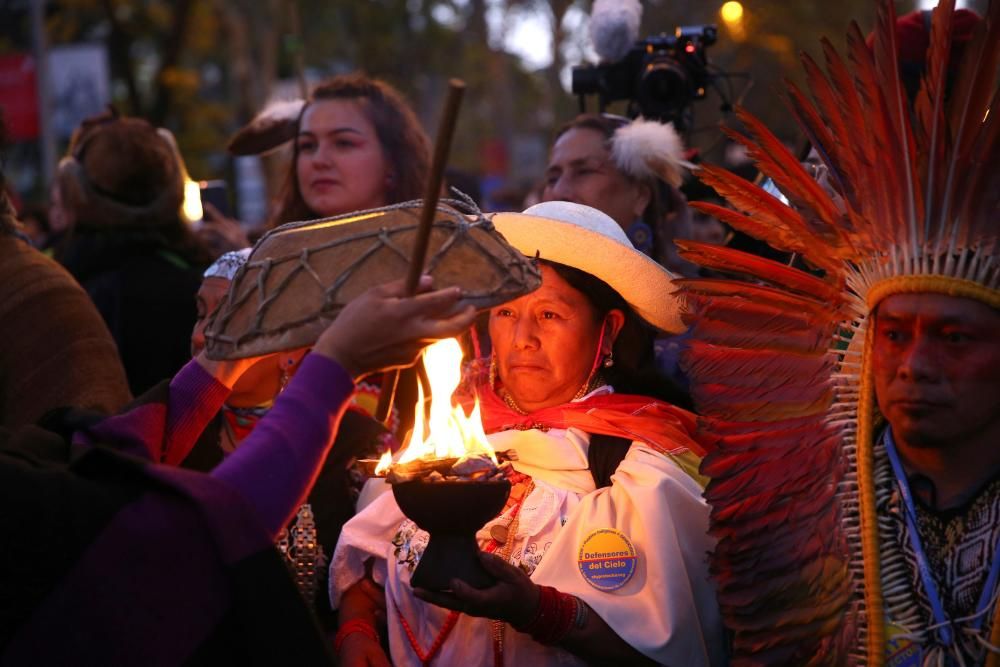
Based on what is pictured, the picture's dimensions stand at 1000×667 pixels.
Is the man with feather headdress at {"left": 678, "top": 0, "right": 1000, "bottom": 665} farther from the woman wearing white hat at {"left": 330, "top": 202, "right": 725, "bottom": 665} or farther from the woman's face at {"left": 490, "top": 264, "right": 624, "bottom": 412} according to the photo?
the woman's face at {"left": 490, "top": 264, "right": 624, "bottom": 412}

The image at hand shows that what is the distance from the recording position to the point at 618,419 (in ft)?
10.2

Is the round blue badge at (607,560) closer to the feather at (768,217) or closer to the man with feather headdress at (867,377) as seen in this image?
the man with feather headdress at (867,377)

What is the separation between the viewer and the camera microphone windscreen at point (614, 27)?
4.84 meters

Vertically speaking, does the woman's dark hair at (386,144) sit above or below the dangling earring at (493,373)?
above

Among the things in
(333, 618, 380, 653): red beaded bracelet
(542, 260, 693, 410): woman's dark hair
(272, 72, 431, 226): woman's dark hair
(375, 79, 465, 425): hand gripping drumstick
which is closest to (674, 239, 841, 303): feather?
(542, 260, 693, 410): woman's dark hair

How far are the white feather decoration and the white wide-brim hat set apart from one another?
3.48 ft

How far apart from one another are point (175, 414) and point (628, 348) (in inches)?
54.6

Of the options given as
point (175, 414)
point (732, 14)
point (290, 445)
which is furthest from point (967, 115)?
point (732, 14)

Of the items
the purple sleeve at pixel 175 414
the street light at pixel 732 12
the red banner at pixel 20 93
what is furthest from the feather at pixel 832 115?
the red banner at pixel 20 93

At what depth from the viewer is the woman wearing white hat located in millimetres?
2766

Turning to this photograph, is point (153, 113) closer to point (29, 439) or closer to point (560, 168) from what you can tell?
point (560, 168)

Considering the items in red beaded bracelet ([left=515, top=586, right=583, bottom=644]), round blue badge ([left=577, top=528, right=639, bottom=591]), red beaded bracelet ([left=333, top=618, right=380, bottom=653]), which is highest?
round blue badge ([left=577, top=528, right=639, bottom=591])

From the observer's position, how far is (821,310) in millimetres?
2682

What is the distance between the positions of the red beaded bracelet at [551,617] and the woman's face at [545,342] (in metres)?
0.67
